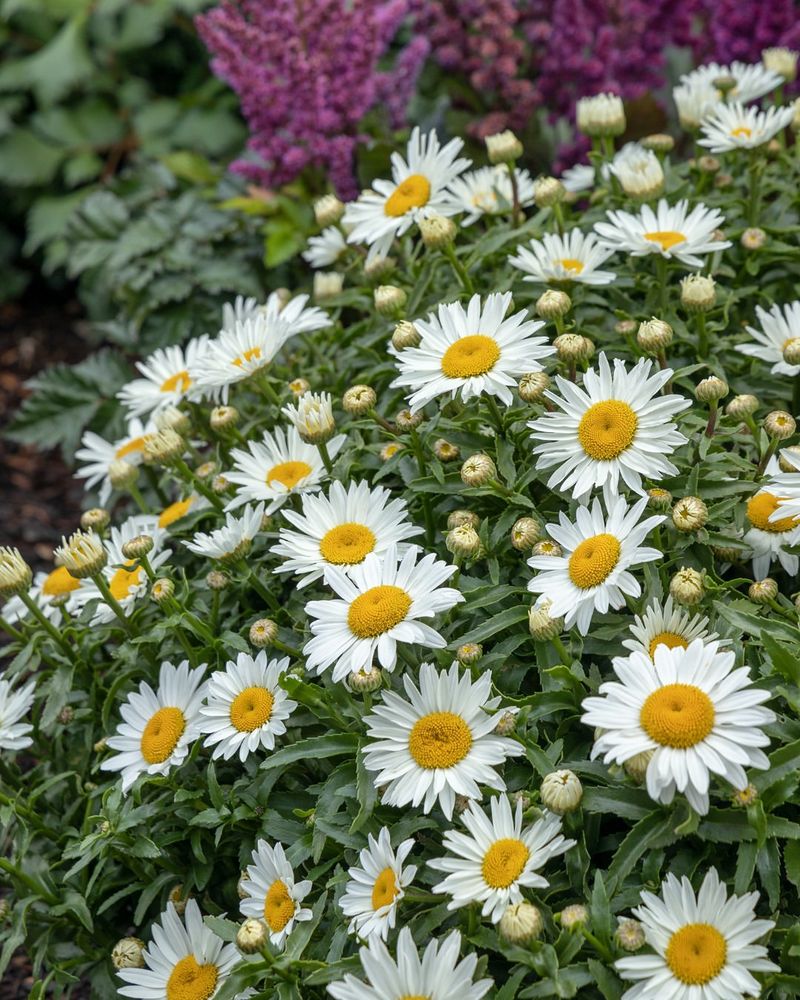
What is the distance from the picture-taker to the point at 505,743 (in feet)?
5.75

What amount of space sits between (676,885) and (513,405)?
949 mm

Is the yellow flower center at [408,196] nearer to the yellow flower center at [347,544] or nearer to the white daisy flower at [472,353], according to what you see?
the white daisy flower at [472,353]

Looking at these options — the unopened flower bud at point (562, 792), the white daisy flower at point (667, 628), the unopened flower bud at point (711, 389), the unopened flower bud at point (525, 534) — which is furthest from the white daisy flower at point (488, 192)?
the unopened flower bud at point (562, 792)

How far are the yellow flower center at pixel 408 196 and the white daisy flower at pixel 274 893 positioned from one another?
4.51 feet

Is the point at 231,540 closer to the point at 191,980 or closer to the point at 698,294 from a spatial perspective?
the point at 191,980

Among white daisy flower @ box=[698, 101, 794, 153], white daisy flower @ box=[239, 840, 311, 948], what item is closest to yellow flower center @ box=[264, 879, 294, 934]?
white daisy flower @ box=[239, 840, 311, 948]

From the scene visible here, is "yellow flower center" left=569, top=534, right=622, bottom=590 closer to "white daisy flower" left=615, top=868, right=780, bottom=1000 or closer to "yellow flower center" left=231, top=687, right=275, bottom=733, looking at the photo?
"white daisy flower" left=615, top=868, right=780, bottom=1000

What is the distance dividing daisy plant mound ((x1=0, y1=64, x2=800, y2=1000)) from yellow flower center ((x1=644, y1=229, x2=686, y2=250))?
0.01 m

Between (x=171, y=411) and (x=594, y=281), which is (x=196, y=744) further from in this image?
(x=594, y=281)

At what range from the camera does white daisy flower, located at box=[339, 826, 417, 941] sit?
66.7 inches

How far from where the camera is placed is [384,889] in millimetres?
1745

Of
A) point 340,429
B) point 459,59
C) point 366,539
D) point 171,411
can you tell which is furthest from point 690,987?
point 459,59

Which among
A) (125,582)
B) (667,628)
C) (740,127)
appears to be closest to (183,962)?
(125,582)

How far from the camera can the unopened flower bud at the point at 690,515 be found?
1883 mm
